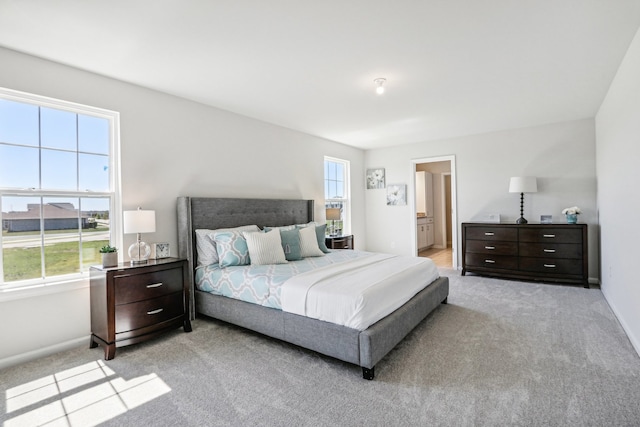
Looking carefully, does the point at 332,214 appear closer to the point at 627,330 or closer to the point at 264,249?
the point at 264,249

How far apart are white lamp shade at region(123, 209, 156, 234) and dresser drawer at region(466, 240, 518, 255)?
4706 millimetres

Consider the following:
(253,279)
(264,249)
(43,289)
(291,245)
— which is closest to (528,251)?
(291,245)

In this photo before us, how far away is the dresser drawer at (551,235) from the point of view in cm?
459

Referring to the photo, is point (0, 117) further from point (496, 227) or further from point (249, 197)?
point (496, 227)

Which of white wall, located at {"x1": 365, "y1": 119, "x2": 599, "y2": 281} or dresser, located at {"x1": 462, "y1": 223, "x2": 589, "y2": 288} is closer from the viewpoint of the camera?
dresser, located at {"x1": 462, "y1": 223, "x2": 589, "y2": 288}

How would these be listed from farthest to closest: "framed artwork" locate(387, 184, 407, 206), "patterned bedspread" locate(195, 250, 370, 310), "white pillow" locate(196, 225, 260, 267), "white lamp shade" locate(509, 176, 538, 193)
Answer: "framed artwork" locate(387, 184, 407, 206) → "white lamp shade" locate(509, 176, 538, 193) → "white pillow" locate(196, 225, 260, 267) → "patterned bedspread" locate(195, 250, 370, 310)

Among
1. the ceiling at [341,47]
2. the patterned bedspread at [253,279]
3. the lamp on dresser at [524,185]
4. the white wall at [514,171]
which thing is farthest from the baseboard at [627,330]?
the patterned bedspread at [253,279]

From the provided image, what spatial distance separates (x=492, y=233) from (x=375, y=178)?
259 cm

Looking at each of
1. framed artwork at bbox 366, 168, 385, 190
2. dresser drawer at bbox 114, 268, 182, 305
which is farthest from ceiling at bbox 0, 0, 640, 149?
framed artwork at bbox 366, 168, 385, 190

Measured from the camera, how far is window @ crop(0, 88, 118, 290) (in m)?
2.63

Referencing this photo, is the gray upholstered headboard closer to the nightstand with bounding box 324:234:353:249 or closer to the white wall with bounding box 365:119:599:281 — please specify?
the nightstand with bounding box 324:234:353:249

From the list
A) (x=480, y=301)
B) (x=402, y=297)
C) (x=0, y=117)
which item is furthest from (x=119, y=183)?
(x=480, y=301)

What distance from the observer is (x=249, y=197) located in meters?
4.51

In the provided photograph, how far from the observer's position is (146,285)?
9.36ft
